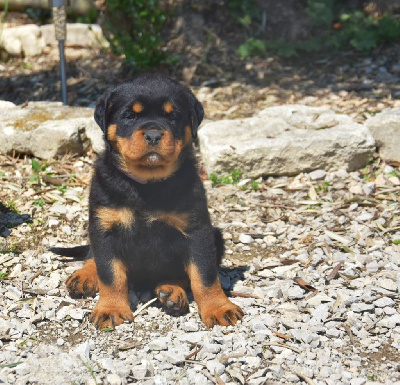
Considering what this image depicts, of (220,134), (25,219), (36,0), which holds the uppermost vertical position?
(36,0)

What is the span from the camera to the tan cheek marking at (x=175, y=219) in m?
3.74

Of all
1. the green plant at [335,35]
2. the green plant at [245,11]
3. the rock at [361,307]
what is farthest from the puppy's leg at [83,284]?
the green plant at [245,11]

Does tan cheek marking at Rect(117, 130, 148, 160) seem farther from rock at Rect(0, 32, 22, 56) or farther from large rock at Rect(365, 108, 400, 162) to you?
rock at Rect(0, 32, 22, 56)

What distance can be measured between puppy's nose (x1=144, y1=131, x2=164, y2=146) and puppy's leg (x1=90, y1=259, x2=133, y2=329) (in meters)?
0.74

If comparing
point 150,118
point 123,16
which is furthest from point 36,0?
point 150,118

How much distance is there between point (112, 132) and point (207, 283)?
1.00 m

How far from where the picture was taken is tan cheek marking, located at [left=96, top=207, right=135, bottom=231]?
147 inches

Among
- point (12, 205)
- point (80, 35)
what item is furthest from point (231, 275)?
point (80, 35)

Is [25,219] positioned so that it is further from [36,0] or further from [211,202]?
[36,0]

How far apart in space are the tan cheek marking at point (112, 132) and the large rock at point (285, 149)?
6.96 feet

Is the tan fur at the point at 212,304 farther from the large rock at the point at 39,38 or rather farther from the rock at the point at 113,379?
the large rock at the point at 39,38

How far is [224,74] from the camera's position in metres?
8.05

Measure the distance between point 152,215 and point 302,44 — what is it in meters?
5.05

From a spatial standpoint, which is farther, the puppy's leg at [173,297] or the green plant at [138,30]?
the green plant at [138,30]
